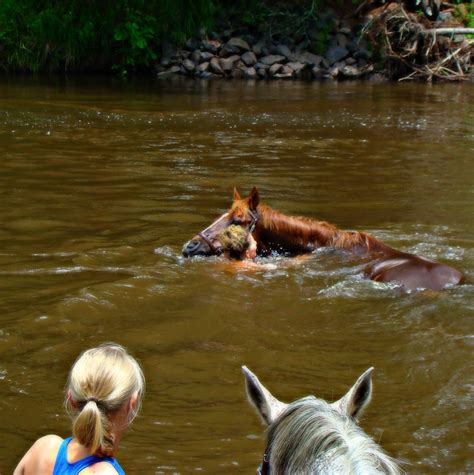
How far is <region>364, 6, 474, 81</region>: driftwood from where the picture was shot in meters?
26.1

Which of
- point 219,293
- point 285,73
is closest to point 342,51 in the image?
point 285,73

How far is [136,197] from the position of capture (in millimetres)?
10781

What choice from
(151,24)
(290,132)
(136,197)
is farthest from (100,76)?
(136,197)

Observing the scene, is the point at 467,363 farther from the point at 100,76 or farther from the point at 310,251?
the point at 100,76

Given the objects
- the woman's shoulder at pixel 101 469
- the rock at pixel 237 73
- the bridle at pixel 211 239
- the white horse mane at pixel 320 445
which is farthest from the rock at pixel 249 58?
the white horse mane at pixel 320 445

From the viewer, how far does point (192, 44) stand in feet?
97.9

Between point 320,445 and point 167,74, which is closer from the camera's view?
point 320,445

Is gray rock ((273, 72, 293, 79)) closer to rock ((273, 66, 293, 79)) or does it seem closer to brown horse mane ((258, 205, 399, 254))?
rock ((273, 66, 293, 79))

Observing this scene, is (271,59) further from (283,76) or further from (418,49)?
(418,49)

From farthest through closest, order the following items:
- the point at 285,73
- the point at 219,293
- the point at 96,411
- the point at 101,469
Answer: the point at 285,73 < the point at 219,293 < the point at 101,469 < the point at 96,411

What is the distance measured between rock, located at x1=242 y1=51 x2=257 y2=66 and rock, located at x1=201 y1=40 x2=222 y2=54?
108 cm

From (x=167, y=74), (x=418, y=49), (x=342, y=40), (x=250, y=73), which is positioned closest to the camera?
(x=418, y=49)

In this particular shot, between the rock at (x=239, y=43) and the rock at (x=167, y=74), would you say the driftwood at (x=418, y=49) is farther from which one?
the rock at (x=167, y=74)

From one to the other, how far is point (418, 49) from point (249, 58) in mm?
5671
